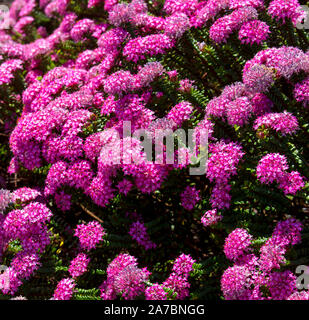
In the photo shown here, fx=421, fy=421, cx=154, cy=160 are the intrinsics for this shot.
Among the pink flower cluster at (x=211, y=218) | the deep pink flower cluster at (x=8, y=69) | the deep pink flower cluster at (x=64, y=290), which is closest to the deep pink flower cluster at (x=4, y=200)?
the deep pink flower cluster at (x=64, y=290)

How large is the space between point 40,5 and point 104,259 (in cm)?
437

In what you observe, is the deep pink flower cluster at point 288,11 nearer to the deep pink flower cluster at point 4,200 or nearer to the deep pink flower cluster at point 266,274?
the deep pink flower cluster at point 266,274

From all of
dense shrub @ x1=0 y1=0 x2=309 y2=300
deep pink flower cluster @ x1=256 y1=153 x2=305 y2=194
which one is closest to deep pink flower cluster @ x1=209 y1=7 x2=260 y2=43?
dense shrub @ x1=0 y1=0 x2=309 y2=300

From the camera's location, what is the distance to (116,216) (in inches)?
142

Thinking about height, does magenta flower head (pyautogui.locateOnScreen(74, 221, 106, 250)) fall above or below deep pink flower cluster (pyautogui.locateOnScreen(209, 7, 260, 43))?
below

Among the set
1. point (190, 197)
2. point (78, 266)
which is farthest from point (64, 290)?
point (190, 197)

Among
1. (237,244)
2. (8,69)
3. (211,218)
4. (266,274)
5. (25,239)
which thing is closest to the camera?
(266,274)

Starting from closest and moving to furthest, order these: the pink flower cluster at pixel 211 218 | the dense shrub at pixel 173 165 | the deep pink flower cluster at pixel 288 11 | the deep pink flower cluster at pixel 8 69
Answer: the dense shrub at pixel 173 165, the pink flower cluster at pixel 211 218, the deep pink flower cluster at pixel 288 11, the deep pink flower cluster at pixel 8 69


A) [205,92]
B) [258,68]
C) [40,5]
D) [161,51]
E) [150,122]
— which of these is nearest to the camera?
[258,68]

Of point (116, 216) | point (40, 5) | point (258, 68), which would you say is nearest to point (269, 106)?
point (258, 68)

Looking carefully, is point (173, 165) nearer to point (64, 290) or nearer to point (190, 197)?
point (190, 197)

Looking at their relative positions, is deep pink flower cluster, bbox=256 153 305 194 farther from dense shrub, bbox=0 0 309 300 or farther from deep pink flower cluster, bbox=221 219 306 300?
deep pink flower cluster, bbox=221 219 306 300

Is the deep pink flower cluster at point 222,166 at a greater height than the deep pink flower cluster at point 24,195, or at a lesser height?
greater

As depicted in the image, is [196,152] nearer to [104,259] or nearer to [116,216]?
[116,216]
